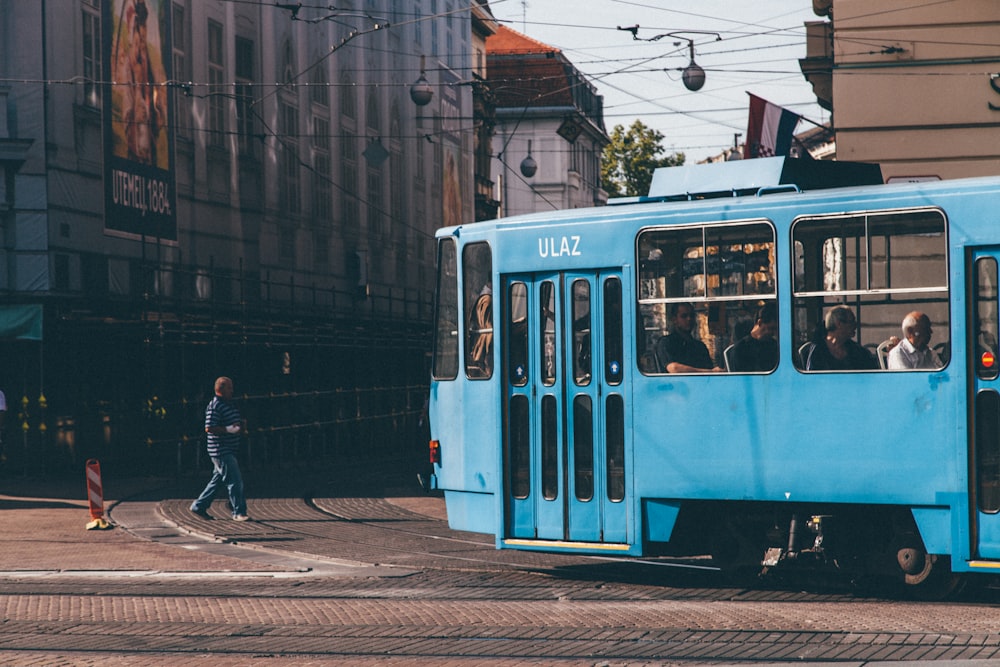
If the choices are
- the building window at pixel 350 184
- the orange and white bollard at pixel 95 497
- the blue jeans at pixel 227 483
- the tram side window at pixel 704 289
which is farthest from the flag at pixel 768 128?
the building window at pixel 350 184

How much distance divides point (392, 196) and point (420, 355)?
509cm

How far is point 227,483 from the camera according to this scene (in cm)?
1650

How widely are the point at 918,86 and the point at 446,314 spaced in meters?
10.5

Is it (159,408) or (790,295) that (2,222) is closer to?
(159,408)

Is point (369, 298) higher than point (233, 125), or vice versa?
point (233, 125)

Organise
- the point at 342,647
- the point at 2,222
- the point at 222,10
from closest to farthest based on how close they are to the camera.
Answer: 1. the point at 342,647
2. the point at 2,222
3. the point at 222,10

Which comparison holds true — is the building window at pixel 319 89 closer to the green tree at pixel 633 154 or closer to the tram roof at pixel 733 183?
the tram roof at pixel 733 183

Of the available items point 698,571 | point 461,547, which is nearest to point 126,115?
point 461,547

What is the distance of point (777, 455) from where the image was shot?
10.5 m

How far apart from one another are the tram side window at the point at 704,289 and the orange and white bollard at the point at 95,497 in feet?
A: 24.2

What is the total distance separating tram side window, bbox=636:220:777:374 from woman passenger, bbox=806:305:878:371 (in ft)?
1.04

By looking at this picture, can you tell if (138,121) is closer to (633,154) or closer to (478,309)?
(478,309)

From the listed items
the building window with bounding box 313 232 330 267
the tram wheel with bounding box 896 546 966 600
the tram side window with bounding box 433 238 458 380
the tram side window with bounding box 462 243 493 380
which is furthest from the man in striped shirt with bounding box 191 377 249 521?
the building window with bounding box 313 232 330 267

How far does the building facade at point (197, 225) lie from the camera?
22969 millimetres
